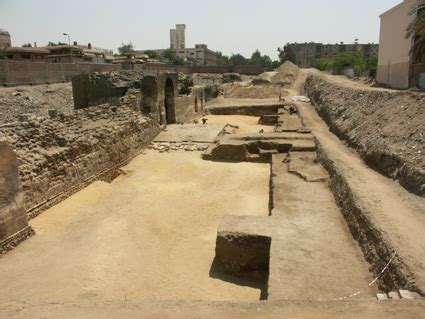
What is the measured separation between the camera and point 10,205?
6.80 metres

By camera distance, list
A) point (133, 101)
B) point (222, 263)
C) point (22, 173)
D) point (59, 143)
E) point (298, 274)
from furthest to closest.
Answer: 1. point (133, 101)
2. point (59, 143)
3. point (22, 173)
4. point (222, 263)
5. point (298, 274)

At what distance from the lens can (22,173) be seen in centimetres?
773

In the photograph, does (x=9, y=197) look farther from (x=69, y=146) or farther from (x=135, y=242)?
(x=69, y=146)

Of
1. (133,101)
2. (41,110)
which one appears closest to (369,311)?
(133,101)

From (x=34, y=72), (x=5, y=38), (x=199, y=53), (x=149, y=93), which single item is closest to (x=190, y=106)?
(x=149, y=93)

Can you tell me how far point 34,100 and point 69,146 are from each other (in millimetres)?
15562

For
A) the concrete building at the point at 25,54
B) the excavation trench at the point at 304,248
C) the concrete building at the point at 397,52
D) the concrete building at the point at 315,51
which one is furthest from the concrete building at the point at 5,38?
the excavation trench at the point at 304,248

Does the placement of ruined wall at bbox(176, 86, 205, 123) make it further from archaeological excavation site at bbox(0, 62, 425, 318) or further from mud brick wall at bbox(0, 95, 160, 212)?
mud brick wall at bbox(0, 95, 160, 212)

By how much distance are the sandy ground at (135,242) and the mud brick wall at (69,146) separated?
548mm

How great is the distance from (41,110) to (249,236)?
19.7m

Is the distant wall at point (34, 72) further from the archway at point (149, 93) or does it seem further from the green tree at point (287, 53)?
the green tree at point (287, 53)

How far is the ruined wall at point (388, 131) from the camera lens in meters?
7.68

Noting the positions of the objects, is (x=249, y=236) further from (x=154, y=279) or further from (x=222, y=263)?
(x=154, y=279)

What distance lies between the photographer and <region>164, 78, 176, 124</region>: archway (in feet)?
59.8
